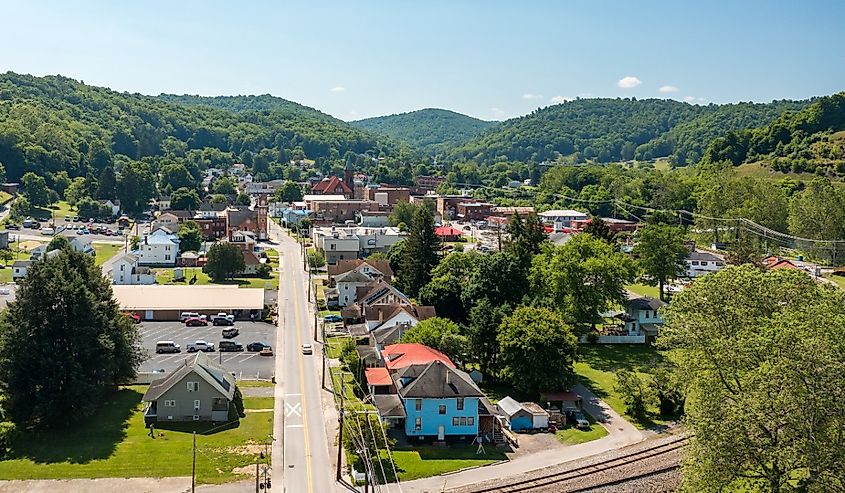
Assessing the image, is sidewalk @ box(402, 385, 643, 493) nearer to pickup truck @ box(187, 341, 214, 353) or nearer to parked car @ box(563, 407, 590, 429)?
parked car @ box(563, 407, 590, 429)

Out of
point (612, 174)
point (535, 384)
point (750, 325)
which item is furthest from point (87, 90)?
point (750, 325)

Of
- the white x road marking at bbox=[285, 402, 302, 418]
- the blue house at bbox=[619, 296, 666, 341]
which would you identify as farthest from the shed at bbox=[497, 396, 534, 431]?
the blue house at bbox=[619, 296, 666, 341]

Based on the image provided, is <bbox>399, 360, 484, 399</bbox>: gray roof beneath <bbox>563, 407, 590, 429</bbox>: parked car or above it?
above

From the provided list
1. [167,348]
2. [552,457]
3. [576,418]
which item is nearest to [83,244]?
[167,348]

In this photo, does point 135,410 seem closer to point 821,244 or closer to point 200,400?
A: point 200,400

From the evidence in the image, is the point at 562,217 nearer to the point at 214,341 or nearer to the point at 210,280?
the point at 210,280

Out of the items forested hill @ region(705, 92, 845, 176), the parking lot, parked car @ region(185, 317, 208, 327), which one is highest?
forested hill @ region(705, 92, 845, 176)
